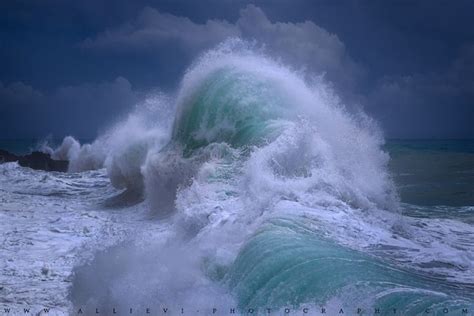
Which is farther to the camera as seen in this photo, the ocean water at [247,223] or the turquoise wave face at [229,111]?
the turquoise wave face at [229,111]

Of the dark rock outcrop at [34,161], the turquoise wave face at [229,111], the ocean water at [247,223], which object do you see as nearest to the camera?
the ocean water at [247,223]

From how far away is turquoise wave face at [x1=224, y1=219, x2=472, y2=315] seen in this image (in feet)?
9.05

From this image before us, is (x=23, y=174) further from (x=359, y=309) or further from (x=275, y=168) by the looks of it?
(x=359, y=309)

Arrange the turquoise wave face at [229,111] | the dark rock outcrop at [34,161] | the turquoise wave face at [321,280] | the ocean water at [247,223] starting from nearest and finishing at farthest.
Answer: the turquoise wave face at [321,280]
the ocean water at [247,223]
the turquoise wave face at [229,111]
the dark rock outcrop at [34,161]

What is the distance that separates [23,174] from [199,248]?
8.84m

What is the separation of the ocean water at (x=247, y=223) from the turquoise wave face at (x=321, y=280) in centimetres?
1

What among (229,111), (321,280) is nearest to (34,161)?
(229,111)

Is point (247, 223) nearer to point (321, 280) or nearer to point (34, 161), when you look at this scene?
point (321, 280)

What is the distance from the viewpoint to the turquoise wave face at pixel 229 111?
24.8 feet

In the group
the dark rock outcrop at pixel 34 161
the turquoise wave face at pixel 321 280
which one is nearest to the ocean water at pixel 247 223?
the turquoise wave face at pixel 321 280

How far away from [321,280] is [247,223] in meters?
1.24

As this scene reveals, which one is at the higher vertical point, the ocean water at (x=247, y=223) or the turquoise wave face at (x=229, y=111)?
the turquoise wave face at (x=229, y=111)

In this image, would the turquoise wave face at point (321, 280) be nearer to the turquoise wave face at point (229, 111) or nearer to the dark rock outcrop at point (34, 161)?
the turquoise wave face at point (229, 111)

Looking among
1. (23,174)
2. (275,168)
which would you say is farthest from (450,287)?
(23,174)
